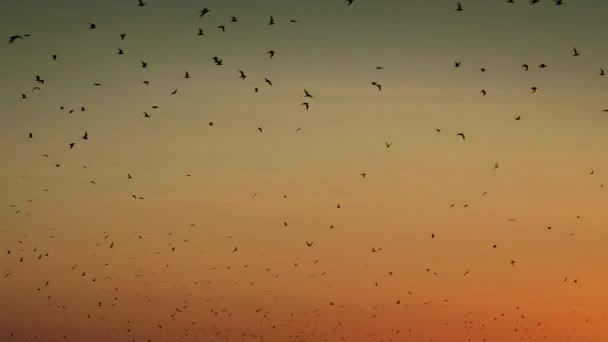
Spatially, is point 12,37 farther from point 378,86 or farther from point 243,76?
point 378,86

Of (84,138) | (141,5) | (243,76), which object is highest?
(141,5)

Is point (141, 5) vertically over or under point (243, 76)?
over

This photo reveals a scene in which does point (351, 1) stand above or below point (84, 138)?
above

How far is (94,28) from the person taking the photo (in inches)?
1651

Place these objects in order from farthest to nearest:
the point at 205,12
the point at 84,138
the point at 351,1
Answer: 1. the point at 84,138
2. the point at 205,12
3. the point at 351,1

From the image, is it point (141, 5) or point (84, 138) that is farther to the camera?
point (84, 138)

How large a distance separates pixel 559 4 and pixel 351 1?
23.7 ft

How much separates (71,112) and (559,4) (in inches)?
655

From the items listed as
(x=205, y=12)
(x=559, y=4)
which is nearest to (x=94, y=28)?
(x=205, y=12)

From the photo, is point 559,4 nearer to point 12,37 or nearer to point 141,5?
point 141,5

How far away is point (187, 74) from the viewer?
43.1 metres

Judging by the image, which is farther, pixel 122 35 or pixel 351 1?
pixel 122 35

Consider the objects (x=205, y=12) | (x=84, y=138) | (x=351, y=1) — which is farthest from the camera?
(x=84, y=138)

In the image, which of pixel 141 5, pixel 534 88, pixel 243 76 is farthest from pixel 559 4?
pixel 141 5
